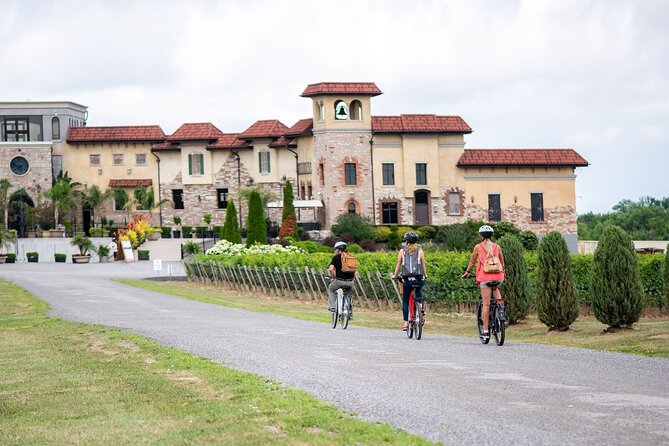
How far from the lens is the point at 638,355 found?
17.5m

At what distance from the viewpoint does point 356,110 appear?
82875 millimetres

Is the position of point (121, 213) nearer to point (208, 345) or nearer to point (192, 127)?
point (192, 127)

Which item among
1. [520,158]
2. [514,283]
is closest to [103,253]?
[520,158]

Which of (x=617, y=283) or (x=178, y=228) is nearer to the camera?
(x=617, y=283)

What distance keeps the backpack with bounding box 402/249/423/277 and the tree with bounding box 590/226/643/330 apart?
137 inches

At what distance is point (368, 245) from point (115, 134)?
29480 mm

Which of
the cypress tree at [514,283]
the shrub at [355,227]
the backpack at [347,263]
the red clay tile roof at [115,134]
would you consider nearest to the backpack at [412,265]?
the backpack at [347,263]

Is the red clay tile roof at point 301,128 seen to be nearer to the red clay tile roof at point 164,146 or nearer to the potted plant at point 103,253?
the red clay tile roof at point 164,146

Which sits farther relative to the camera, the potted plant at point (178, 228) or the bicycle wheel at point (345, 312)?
the potted plant at point (178, 228)

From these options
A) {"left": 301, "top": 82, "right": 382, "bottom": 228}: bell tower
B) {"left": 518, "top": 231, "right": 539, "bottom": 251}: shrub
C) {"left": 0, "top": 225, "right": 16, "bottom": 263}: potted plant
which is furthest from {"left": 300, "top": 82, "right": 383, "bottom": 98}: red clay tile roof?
{"left": 0, "top": 225, "right": 16, "bottom": 263}: potted plant

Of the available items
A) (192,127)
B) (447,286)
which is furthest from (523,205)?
(447,286)

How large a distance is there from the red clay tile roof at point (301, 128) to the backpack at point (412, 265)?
208 feet

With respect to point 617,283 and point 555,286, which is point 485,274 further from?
point 555,286

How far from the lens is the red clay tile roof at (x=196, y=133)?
302 ft
